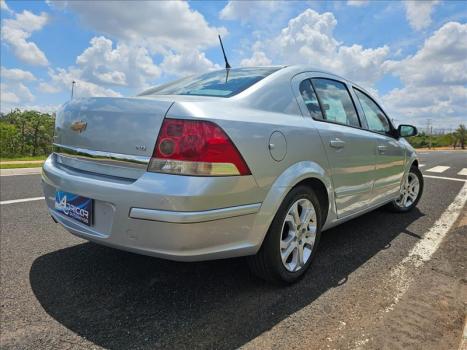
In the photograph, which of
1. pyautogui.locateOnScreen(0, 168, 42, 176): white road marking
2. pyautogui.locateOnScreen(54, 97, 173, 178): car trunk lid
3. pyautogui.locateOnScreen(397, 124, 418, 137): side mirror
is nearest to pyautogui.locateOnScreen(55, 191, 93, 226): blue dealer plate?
pyautogui.locateOnScreen(54, 97, 173, 178): car trunk lid

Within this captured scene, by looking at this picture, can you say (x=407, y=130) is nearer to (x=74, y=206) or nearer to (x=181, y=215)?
(x=181, y=215)

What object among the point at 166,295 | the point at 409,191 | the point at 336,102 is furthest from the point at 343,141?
the point at 409,191

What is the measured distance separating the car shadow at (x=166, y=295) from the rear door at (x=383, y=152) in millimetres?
873

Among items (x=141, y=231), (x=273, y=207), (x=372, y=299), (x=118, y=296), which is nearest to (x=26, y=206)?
(x=118, y=296)

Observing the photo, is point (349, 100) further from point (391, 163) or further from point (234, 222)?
point (234, 222)

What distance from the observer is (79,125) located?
2500 millimetres

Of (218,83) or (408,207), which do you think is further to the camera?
(408,207)

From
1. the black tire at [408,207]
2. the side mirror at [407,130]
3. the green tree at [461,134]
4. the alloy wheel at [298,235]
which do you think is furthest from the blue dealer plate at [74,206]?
the green tree at [461,134]

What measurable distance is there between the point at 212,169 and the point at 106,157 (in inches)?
27.6

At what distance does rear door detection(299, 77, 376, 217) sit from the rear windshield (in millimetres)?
411

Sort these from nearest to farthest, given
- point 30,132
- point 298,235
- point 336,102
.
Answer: point 298,235 < point 336,102 < point 30,132

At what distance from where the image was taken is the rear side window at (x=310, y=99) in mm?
2918

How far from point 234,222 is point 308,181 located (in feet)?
2.69

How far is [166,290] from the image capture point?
101 inches
